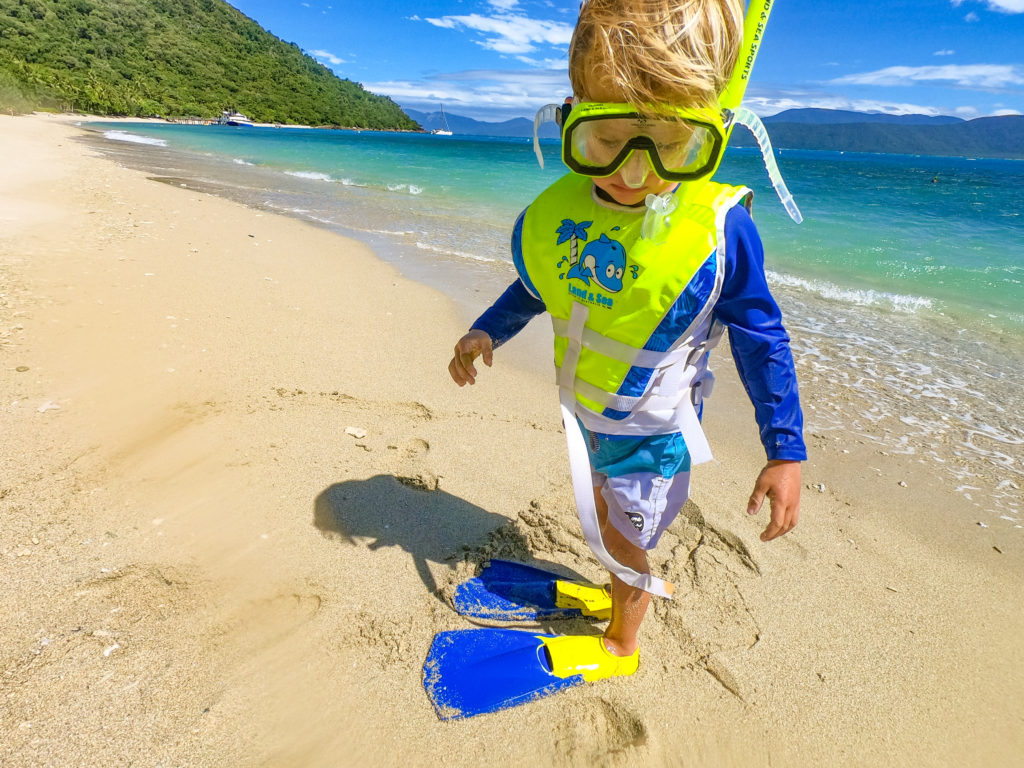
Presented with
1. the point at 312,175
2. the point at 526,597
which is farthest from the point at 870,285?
the point at 312,175

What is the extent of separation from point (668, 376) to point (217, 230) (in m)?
7.80

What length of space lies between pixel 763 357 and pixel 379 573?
1.70 meters

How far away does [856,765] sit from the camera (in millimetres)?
1729

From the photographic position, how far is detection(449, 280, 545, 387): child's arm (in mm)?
1969

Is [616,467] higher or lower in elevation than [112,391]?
higher

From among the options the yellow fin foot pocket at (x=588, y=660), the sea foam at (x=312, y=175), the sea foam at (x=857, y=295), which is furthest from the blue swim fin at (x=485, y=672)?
the sea foam at (x=312, y=175)

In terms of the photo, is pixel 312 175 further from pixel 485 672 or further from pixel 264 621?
pixel 485 672

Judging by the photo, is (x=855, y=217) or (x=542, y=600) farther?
(x=855, y=217)

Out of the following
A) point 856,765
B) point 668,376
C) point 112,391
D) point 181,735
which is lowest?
point 856,765

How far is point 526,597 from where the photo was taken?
7.52 feet

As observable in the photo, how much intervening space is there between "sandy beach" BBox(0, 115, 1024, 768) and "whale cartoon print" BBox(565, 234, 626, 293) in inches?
54.1

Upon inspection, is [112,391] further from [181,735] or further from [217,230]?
[217,230]

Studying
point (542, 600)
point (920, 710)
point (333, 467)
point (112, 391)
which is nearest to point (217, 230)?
point (112, 391)

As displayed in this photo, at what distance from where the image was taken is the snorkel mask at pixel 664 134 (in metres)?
1.25
